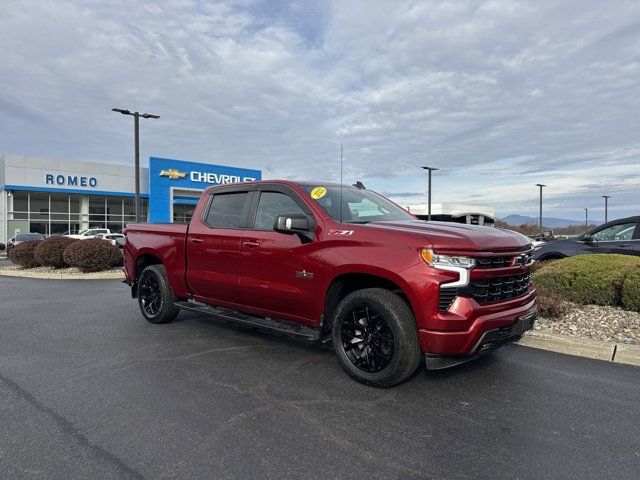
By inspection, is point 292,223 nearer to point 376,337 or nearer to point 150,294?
point 376,337

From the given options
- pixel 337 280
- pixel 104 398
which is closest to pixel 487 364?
pixel 337 280

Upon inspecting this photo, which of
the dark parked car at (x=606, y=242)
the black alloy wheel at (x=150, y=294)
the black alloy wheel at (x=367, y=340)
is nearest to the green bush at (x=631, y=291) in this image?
the dark parked car at (x=606, y=242)

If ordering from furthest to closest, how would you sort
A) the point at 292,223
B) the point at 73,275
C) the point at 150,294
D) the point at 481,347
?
the point at 73,275
the point at 150,294
the point at 292,223
the point at 481,347

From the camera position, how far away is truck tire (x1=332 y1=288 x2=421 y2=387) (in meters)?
3.70

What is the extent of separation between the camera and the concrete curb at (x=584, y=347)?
4871 millimetres

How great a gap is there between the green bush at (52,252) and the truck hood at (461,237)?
13.6 metres

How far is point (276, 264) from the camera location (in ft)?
15.2

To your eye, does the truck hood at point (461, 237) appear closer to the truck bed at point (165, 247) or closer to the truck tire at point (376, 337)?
the truck tire at point (376, 337)

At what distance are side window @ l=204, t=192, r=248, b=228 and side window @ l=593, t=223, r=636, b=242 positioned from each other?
7.72 metres

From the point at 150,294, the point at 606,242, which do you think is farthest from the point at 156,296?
the point at 606,242

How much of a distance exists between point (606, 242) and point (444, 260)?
725 centimetres

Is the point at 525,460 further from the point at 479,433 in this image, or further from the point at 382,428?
the point at 382,428

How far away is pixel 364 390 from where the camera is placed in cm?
394

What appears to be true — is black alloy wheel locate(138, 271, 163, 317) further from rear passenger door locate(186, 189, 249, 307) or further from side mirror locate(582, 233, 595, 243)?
side mirror locate(582, 233, 595, 243)
